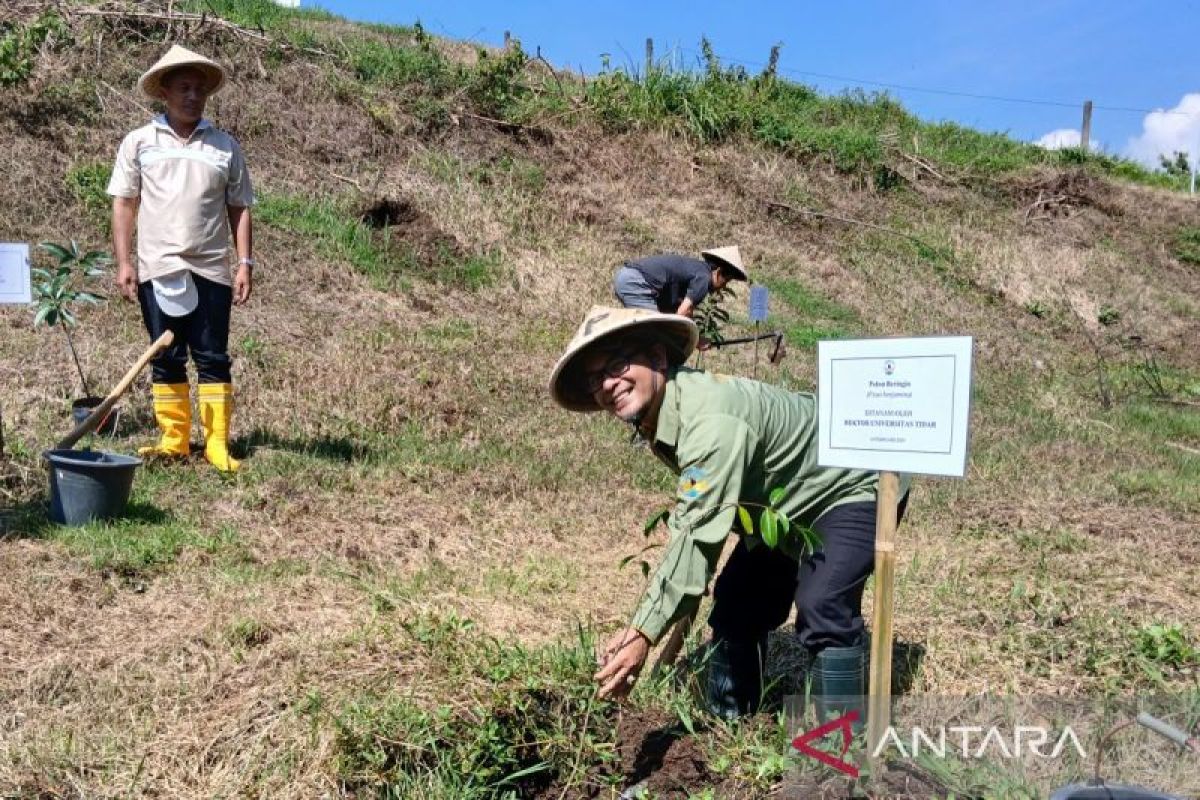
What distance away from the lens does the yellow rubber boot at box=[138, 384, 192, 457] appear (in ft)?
18.5

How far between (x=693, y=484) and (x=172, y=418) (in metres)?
3.79

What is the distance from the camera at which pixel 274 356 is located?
319 inches

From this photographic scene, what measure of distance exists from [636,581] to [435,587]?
1008 millimetres

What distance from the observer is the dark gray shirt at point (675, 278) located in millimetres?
7340

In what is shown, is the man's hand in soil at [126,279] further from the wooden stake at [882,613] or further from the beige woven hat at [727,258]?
the wooden stake at [882,613]

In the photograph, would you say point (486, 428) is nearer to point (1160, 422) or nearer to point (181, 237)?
point (181, 237)

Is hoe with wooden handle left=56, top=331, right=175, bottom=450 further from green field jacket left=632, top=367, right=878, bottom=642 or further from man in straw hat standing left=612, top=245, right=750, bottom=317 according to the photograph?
man in straw hat standing left=612, top=245, right=750, bottom=317

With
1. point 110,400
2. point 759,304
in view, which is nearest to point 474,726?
point 110,400

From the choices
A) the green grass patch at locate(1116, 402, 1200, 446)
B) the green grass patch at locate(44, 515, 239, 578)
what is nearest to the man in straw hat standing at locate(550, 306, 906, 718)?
the green grass patch at locate(44, 515, 239, 578)

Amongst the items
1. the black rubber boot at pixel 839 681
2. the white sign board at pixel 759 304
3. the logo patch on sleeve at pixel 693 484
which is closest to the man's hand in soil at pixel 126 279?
the logo patch on sleeve at pixel 693 484

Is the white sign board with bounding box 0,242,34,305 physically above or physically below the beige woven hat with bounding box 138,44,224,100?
below

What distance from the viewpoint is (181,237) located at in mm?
5551

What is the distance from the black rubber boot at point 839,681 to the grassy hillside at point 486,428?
9.1 inches

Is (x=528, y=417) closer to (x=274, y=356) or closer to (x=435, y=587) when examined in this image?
(x=274, y=356)
